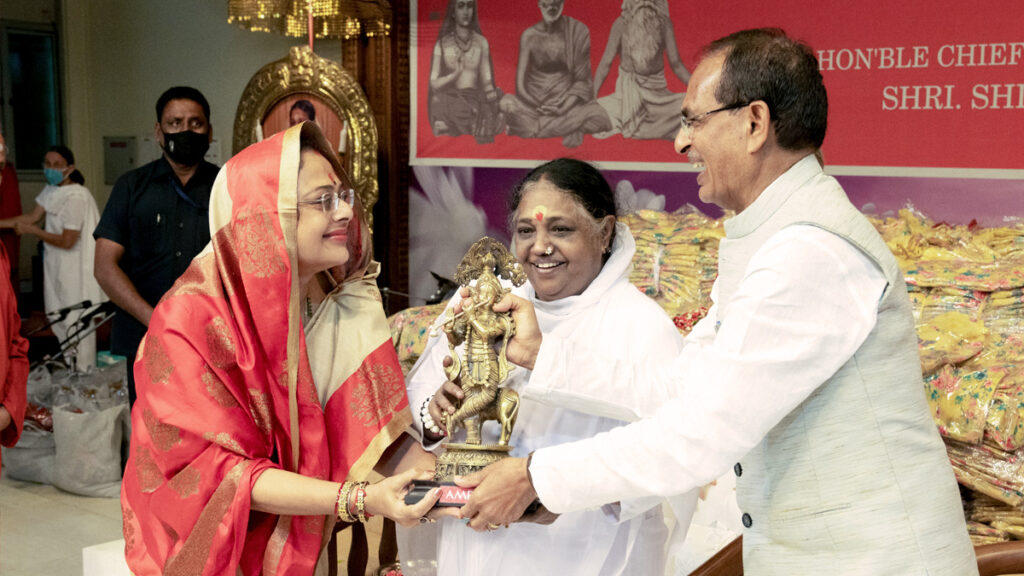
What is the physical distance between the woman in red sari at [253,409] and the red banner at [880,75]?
10.5ft

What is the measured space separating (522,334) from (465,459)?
264 mm

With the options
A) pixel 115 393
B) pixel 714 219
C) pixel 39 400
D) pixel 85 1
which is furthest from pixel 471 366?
pixel 85 1

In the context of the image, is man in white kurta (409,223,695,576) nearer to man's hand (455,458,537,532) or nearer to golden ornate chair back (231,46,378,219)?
man's hand (455,458,537,532)

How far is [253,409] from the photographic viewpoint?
187cm

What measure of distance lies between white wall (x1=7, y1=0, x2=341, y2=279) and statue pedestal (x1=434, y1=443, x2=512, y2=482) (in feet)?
16.7

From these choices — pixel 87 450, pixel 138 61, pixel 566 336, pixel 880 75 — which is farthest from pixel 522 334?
pixel 138 61

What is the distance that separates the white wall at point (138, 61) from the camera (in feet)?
24.1

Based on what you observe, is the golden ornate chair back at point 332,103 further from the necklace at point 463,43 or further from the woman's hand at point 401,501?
the woman's hand at point 401,501

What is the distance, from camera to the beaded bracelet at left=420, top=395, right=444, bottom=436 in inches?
81.3

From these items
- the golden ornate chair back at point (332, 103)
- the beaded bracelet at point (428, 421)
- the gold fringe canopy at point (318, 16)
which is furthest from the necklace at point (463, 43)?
the beaded bracelet at point (428, 421)

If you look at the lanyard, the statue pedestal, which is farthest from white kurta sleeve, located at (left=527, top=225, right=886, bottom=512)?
the lanyard

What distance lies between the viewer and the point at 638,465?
155cm

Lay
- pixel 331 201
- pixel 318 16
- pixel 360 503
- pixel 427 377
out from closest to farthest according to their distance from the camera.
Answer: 1. pixel 360 503
2. pixel 331 201
3. pixel 427 377
4. pixel 318 16

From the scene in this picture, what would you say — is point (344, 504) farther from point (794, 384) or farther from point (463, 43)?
point (463, 43)
